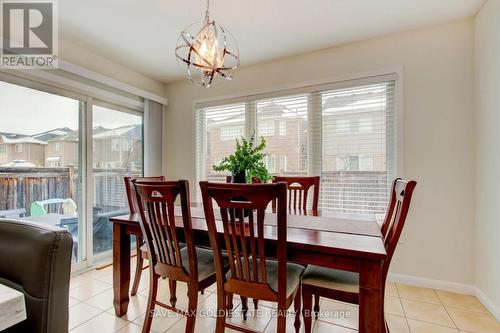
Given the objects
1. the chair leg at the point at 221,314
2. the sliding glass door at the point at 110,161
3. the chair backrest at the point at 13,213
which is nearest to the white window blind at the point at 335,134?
the sliding glass door at the point at 110,161

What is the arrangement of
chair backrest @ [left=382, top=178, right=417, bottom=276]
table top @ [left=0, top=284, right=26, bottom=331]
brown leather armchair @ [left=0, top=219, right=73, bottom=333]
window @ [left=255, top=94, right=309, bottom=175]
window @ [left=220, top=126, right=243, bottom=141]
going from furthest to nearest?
window @ [left=220, top=126, right=243, bottom=141] → window @ [left=255, top=94, right=309, bottom=175] → chair backrest @ [left=382, top=178, right=417, bottom=276] → brown leather armchair @ [left=0, top=219, right=73, bottom=333] → table top @ [left=0, top=284, right=26, bottom=331]

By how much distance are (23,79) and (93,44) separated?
76 cm

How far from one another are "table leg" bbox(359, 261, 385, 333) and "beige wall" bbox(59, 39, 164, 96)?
329 centimetres

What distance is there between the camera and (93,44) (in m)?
2.76

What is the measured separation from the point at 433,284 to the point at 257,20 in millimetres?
2997

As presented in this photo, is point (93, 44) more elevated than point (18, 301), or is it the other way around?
point (93, 44)

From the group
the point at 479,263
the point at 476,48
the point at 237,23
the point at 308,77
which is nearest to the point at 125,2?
the point at 237,23

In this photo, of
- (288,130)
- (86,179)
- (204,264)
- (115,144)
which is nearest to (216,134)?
(288,130)

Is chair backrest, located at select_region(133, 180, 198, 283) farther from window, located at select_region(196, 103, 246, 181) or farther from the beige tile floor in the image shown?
window, located at select_region(196, 103, 246, 181)


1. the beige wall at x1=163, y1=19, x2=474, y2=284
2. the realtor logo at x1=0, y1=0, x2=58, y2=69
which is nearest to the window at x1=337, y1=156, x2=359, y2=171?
the beige wall at x1=163, y1=19, x2=474, y2=284

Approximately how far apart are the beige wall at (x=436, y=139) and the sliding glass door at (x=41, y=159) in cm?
317

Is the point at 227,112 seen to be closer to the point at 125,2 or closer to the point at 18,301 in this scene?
the point at 125,2

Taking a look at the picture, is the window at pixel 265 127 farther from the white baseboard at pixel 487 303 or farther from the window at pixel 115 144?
the white baseboard at pixel 487 303

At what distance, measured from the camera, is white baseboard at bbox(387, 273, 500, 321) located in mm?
2070
